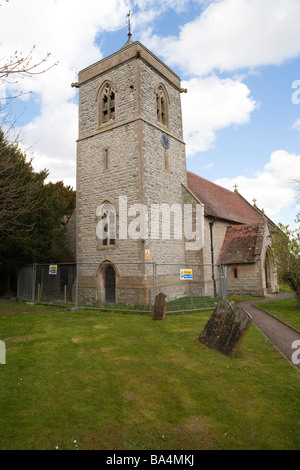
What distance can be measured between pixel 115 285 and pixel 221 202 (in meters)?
12.3

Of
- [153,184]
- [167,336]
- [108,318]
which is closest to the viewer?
[167,336]

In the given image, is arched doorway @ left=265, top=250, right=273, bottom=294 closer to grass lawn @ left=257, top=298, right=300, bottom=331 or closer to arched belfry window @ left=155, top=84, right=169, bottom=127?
grass lawn @ left=257, top=298, right=300, bottom=331

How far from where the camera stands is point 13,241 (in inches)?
627

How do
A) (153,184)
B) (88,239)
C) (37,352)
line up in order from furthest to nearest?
(88,239) → (153,184) → (37,352)

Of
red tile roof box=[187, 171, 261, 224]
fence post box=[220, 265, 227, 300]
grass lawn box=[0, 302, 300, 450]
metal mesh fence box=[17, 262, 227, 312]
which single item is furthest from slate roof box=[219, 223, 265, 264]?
grass lawn box=[0, 302, 300, 450]

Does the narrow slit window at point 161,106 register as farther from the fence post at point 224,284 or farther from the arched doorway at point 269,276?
the arched doorway at point 269,276

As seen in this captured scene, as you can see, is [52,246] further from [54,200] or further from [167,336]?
[167,336]

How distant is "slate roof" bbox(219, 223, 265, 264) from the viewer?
1761cm

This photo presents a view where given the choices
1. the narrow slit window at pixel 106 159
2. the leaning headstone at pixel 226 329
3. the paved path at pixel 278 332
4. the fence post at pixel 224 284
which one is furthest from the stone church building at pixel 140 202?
the leaning headstone at pixel 226 329

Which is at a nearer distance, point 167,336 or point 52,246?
point 167,336

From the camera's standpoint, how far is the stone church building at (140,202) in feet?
47.6

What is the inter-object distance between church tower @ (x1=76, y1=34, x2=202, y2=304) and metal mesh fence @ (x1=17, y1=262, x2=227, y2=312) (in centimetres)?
7

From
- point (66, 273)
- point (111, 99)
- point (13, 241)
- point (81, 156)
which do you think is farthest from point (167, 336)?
point (111, 99)
